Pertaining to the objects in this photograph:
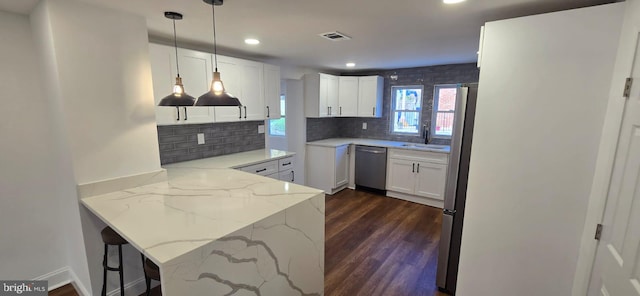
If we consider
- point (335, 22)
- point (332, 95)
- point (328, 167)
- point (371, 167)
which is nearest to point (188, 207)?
point (335, 22)

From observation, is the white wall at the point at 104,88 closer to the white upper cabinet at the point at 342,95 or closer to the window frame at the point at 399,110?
the white upper cabinet at the point at 342,95

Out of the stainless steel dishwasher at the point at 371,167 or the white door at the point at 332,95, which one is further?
the white door at the point at 332,95

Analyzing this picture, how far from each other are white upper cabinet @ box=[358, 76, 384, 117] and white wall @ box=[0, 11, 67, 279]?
12.7ft

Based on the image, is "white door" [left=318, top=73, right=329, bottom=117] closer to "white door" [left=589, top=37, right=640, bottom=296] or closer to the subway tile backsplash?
the subway tile backsplash

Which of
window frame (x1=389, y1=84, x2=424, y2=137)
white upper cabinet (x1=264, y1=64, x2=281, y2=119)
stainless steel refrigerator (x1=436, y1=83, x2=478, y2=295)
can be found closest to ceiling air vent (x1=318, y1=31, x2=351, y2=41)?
stainless steel refrigerator (x1=436, y1=83, x2=478, y2=295)

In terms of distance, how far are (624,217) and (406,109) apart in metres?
3.67

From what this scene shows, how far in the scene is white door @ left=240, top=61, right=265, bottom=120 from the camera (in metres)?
3.12

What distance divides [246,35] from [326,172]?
102 inches

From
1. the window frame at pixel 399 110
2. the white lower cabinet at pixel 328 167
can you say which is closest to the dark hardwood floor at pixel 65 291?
the white lower cabinet at pixel 328 167

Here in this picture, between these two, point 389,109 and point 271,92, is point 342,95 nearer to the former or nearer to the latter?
point 389,109

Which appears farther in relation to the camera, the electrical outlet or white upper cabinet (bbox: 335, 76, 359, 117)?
white upper cabinet (bbox: 335, 76, 359, 117)

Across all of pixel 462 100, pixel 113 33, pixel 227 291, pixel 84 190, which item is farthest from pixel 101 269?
pixel 462 100

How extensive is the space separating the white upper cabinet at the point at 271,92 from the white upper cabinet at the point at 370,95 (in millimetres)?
1695

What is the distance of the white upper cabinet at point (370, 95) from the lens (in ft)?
15.0
